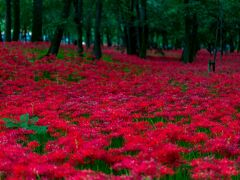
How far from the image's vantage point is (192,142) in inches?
254

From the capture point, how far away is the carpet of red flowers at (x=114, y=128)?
4824 millimetres

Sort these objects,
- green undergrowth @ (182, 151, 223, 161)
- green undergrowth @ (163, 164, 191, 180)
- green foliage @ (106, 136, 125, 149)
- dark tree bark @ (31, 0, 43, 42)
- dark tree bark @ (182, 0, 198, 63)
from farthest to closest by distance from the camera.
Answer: dark tree bark @ (182, 0, 198, 63), dark tree bark @ (31, 0, 43, 42), green foliage @ (106, 136, 125, 149), green undergrowth @ (182, 151, 223, 161), green undergrowth @ (163, 164, 191, 180)

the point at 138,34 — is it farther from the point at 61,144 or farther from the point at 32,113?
the point at 61,144

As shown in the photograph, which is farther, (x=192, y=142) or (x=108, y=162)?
(x=192, y=142)

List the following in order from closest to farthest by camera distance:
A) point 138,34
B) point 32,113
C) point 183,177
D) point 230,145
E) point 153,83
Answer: point 183,177 < point 230,145 < point 32,113 < point 153,83 < point 138,34

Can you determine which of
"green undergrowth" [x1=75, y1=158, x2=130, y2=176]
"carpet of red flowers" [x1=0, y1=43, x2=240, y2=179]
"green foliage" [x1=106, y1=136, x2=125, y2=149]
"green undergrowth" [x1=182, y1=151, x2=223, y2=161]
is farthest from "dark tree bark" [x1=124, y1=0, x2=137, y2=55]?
"green undergrowth" [x1=75, y1=158, x2=130, y2=176]

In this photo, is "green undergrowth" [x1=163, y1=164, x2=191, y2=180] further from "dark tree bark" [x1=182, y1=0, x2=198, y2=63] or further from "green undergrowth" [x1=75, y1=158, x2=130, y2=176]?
"dark tree bark" [x1=182, y1=0, x2=198, y2=63]

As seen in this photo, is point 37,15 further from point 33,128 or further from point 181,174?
point 181,174

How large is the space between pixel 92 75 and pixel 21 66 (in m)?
3.45

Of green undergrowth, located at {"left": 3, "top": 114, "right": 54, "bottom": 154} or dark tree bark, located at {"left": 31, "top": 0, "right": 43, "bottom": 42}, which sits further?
dark tree bark, located at {"left": 31, "top": 0, "right": 43, "bottom": 42}

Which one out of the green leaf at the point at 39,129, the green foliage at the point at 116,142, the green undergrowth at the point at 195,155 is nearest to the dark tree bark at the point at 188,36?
the green foliage at the point at 116,142

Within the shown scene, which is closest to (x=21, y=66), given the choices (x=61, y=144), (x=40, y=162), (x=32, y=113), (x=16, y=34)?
(x=32, y=113)

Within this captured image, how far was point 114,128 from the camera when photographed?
292 inches

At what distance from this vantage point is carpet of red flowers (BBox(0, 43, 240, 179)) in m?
4.82
